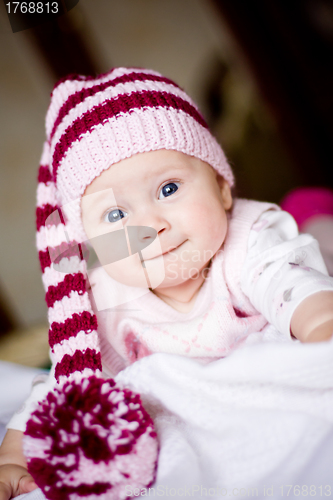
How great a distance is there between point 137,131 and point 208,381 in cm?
38

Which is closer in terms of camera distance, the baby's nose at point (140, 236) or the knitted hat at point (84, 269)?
the knitted hat at point (84, 269)

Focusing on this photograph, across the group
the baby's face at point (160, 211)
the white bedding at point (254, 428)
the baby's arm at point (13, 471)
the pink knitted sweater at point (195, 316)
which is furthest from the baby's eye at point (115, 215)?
the baby's arm at point (13, 471)

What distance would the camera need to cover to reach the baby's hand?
0.52 m

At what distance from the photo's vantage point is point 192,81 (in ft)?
4.33

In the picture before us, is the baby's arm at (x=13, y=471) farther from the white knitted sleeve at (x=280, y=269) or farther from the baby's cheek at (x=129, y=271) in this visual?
the white knitted sleeve at (x=280, y=269)

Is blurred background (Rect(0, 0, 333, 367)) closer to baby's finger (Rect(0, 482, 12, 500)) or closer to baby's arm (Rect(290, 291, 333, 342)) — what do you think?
baby's finger (Rect(0, 482, 12, 500))

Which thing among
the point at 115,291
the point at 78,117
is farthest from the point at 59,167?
the point at 115,291

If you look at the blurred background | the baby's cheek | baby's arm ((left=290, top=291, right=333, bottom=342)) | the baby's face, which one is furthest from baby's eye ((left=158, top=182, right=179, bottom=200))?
the blurred background

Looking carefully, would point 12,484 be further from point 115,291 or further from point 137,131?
point 137,131

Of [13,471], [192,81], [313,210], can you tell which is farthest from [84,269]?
[192,81]

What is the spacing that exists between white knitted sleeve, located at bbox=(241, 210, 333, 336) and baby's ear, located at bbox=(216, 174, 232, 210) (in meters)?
0.07

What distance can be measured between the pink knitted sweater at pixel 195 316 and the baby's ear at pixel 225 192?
0.09ft

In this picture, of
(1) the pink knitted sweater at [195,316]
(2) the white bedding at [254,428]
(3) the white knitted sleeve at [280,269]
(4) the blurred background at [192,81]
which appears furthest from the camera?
(4) the blurred background at [192,81]

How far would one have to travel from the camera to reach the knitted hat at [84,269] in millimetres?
352
